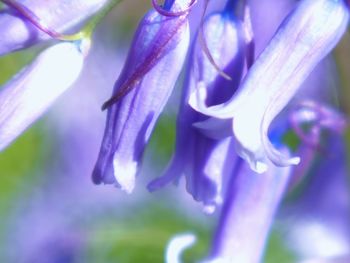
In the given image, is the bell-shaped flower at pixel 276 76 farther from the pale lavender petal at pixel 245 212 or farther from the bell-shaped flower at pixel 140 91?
the pale lavender petal at pixel 245 212

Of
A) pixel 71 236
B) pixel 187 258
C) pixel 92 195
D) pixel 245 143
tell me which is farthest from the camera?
pixel 92 195

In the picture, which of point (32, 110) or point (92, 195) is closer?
point (32, 110)

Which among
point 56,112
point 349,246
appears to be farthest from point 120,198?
point 349,246

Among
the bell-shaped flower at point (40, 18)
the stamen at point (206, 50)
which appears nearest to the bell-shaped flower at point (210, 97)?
the stamen at point (206, 50)

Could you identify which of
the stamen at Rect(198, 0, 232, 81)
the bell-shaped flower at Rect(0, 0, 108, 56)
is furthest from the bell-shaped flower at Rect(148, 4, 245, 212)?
the bell-shaped flower at Rect(0, 0, 108, 56)

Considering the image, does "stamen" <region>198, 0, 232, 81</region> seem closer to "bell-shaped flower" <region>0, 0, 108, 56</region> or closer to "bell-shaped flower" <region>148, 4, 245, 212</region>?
"bell-shaped flower" <region>148, 4, 245, 212</region>

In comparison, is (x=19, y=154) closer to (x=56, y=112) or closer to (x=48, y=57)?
(x=56, y=112)
